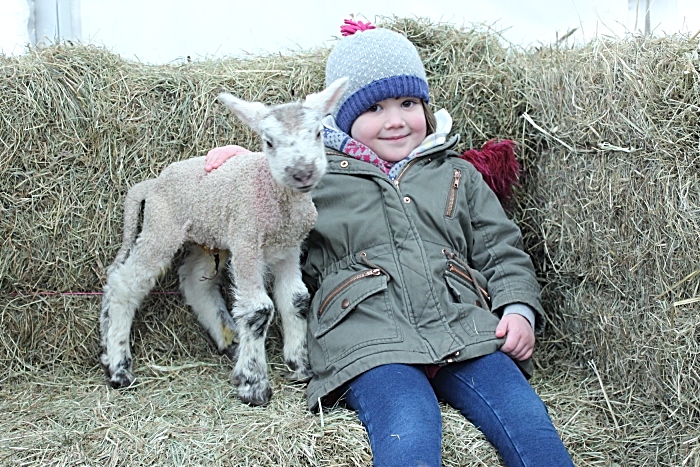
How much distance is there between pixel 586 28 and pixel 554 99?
4.33 feet

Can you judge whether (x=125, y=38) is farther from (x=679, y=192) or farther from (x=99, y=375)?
(x=679, y=192)

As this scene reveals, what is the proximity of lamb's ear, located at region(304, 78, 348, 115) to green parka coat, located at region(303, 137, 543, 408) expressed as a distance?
1.15 feet

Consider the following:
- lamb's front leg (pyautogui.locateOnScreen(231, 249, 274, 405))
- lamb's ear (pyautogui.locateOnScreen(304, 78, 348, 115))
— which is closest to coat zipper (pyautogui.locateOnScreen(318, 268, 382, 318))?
lamb's front leg (pyautogui.locateOnScreen(231, 249, 274, 405))

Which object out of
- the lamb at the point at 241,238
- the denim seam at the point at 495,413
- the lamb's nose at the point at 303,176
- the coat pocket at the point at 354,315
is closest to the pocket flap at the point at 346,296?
the coat pocket at the point at 354,315

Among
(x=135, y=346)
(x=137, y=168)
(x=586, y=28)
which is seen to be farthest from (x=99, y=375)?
(x=586, y=28)

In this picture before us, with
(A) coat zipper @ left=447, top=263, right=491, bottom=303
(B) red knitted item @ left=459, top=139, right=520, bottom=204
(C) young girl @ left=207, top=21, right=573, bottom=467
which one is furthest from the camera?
(B) red knitted item @ left=459, top=139, right=520, bottom=204

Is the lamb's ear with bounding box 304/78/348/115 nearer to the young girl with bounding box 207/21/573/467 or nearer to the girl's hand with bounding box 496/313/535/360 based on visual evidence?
the young girl with bounding box 207/21/573/467

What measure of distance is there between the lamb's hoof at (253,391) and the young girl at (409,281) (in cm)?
17

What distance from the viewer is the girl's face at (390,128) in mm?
2793

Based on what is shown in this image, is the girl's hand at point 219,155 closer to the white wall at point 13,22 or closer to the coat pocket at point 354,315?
the coat pocket at point 354,315

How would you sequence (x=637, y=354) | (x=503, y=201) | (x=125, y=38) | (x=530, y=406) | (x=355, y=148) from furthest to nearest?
(x=125, y=38), (x=503, y=201), (x=355, y=148), (x=637, y=354), (x=530, y=406)

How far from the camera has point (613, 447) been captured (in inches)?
92.6

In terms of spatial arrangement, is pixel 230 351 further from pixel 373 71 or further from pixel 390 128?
pixel 373 71

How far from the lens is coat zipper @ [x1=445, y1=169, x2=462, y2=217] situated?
2.73 m
